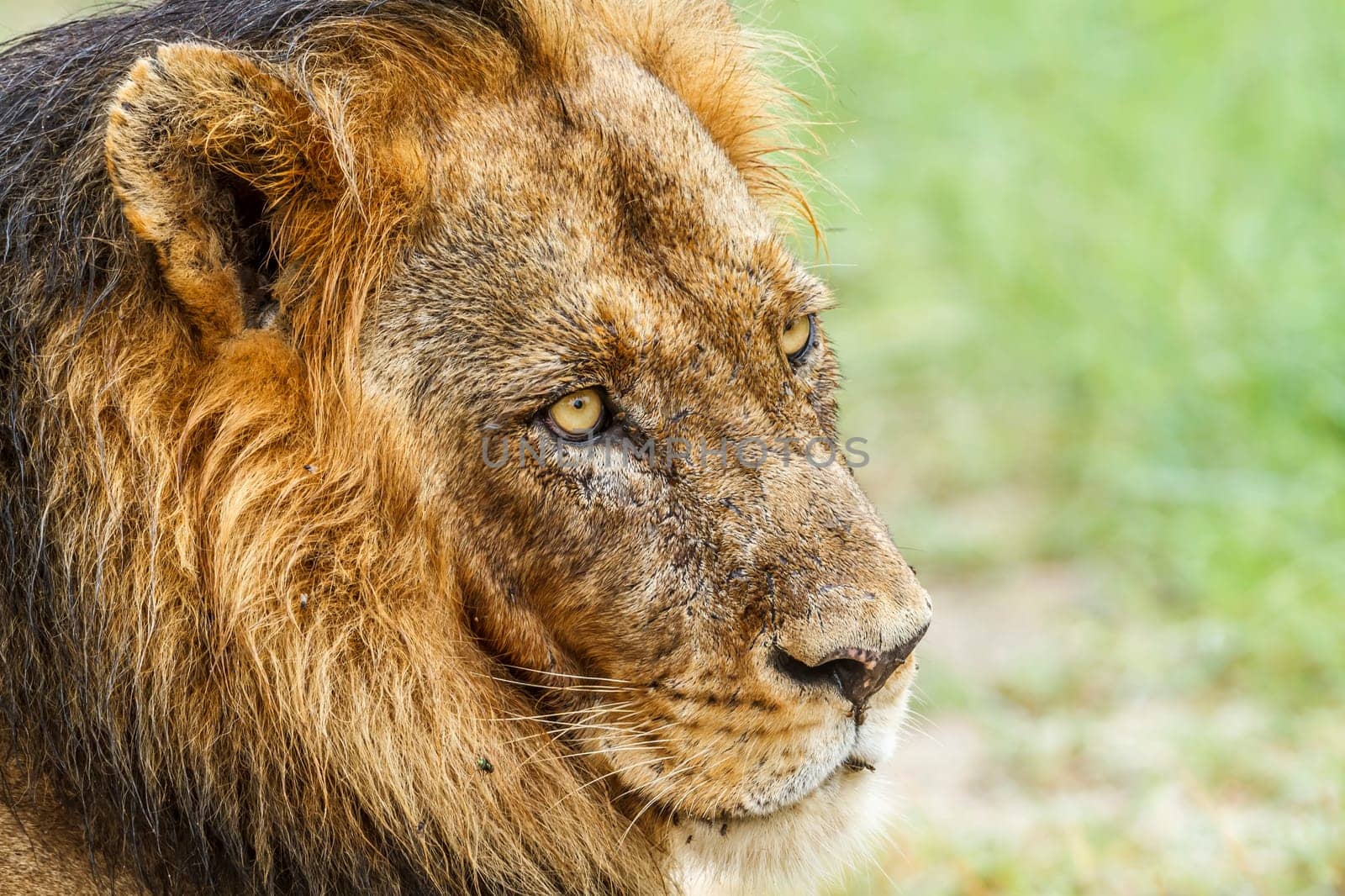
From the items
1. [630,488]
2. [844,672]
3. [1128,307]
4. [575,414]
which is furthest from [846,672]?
[1128,307]

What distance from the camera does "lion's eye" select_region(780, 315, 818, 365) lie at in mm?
2971

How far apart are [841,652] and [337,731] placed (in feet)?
2.99

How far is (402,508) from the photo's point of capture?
268cm

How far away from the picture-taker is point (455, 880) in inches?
108

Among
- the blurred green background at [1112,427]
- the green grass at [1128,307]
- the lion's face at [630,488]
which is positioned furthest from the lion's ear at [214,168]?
the green grass at [1128,307]

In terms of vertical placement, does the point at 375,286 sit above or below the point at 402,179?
below

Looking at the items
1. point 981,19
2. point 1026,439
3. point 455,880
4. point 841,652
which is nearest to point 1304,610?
point 1026,439

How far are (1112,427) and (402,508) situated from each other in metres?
4.53

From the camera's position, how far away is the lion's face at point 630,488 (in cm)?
261

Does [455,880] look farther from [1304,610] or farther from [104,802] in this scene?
[1304,610]

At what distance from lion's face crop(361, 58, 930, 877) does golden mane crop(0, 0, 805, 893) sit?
97mm

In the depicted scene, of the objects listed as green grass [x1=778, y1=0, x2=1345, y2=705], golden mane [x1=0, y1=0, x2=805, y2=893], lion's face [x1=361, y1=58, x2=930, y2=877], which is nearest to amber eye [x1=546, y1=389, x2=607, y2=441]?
lion's face [x1=361, y1=58, x2=930, y2=877]

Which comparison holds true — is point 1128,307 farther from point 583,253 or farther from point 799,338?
point 583,253

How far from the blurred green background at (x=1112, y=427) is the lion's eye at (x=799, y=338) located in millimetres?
676
